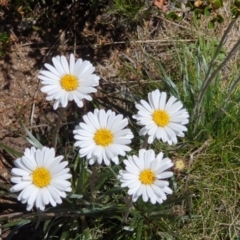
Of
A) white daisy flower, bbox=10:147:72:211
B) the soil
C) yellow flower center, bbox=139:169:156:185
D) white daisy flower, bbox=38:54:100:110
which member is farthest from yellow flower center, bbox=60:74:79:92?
the soil

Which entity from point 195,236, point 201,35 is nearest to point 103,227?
point 195,236

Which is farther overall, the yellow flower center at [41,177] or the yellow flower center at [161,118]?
the yellow flower center at [161,118]

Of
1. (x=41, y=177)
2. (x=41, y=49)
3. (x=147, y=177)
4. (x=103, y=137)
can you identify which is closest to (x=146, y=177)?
(x=147, y=177)

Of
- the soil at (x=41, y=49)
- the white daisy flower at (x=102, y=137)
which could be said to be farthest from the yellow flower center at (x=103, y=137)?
the soil at (x=41, y=49)

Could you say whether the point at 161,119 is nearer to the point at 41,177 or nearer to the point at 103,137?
the point at 103,137

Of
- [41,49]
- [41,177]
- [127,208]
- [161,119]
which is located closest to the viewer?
[41,177]

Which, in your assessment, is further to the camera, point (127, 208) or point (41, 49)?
point (41, 49)

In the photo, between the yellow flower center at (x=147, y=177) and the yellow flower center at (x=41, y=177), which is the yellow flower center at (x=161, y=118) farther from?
the yellow flower center at (x=41, y=177)
